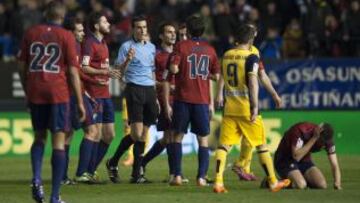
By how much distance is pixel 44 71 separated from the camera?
524 inches

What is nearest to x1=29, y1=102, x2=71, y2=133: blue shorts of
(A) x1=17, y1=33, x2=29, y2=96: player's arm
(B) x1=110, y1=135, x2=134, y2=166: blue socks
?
(A) x1=17, y1=33, x2=29, y2=96: player's arm

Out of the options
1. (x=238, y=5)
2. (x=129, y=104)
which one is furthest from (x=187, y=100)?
(x=238, y=5)

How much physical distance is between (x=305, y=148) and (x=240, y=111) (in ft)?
3.72

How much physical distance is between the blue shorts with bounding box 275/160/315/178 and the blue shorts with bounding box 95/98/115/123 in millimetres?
2528

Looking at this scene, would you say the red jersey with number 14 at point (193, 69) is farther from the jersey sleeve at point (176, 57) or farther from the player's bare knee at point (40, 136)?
the player's bare knee at point (40, 136)

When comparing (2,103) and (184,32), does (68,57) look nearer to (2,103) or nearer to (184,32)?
(184,32)

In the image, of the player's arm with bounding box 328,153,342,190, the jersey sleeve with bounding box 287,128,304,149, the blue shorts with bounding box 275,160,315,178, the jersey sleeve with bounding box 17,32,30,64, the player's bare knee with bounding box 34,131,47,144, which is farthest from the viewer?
the blue shorts with bounding box 275,160,315,178

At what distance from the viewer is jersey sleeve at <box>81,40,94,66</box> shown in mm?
16594

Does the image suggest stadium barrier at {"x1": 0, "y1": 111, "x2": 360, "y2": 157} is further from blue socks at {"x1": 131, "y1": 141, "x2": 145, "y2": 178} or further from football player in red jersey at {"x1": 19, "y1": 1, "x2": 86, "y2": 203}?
football player in red jersey at {"x1": 19, "y1": 1, "x2": 86, "y2": 203}

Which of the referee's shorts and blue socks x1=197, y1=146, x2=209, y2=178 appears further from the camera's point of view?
the referee's shorts

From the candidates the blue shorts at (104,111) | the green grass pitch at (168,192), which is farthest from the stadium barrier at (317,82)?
the blue shorts at (104,111)

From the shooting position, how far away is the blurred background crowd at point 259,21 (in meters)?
26.6

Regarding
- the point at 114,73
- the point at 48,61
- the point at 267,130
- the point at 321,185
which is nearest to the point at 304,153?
the point at 321,185

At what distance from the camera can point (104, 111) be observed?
55.9ft
